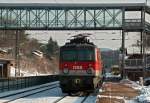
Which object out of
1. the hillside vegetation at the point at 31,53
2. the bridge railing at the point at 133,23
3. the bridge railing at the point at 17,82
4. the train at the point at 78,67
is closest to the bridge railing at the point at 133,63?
the bridge railing at the point at 133,23

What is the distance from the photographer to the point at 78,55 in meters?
31.6

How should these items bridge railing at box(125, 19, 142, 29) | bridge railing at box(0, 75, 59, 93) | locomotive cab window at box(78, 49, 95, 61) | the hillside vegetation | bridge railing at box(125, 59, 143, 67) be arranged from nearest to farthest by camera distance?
1. locomotive cab window at box(78, 49, 95, 61)
2. bridge railing at box(0, 75, 59, 93)
3. bridge railing at box(125, 19, 142, 29)
4. bridge railing at box(125, 59, 143, 67)
5. the hillside vegetation

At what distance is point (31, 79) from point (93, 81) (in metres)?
20.4

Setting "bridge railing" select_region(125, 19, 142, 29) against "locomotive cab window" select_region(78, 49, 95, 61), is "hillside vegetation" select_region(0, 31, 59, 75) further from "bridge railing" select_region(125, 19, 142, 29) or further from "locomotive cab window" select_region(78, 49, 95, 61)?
"locomotive cab window" select_region(78, 49, 95, 61)

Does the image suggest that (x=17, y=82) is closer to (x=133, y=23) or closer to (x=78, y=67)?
(x=78, y=67)

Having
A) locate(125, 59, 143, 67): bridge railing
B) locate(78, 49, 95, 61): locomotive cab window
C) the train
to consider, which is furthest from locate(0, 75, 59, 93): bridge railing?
locate(125, 59, 143, 67): bridge railing

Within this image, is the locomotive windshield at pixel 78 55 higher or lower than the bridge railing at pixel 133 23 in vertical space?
lower

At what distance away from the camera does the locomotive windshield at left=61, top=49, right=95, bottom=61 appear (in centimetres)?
3145

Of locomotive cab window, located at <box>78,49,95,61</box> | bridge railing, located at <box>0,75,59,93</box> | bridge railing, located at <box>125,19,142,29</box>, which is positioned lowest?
bridge railing, located at <box>0,75,59,93</box>

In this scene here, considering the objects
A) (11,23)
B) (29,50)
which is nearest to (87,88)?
(11,23)

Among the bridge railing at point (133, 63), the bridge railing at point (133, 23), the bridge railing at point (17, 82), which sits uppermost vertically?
the bridge railing at point (133, 23)

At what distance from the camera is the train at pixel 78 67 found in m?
30.6

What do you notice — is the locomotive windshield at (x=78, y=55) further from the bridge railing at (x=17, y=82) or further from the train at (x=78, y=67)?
the bridge railing at (x=17, y=82)

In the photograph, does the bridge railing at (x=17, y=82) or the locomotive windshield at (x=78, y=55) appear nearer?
the locomotive windshield at (x=78, y=55)
